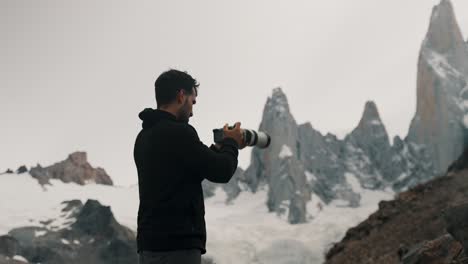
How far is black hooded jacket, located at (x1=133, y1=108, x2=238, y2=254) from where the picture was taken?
193 inches

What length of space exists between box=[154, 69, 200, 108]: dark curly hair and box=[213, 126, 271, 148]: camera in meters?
0.49

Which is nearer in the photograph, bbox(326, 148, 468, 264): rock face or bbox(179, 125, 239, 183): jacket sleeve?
bbox(179, 125, 239, 183): jacket sleeve

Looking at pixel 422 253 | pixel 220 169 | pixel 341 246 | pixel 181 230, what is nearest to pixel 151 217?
pixel 181 230

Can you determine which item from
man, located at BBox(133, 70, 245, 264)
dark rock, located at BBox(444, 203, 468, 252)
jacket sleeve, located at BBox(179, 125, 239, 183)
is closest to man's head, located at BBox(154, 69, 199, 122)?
man, located at BBox(133, 70, 245, 264)

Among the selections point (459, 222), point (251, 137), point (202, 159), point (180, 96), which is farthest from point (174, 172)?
point (459, 222)

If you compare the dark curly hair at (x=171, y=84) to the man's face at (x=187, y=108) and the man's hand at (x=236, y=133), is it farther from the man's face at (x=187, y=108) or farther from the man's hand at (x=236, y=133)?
the man's hand at (x=236, y=133)

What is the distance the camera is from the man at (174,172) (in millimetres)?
4895

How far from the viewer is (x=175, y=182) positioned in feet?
16.4

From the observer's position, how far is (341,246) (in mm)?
21406

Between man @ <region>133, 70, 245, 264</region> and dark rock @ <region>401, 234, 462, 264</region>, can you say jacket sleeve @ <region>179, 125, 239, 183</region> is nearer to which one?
man @ <region>133, 70, 245, 264</region>

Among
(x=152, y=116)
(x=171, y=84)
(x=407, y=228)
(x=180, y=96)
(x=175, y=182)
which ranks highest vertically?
(x=407, y=228)

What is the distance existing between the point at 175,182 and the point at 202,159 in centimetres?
31

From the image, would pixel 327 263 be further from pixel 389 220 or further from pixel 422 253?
pixel 422 253

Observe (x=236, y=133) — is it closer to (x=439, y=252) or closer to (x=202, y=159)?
(x=202, y=159)
